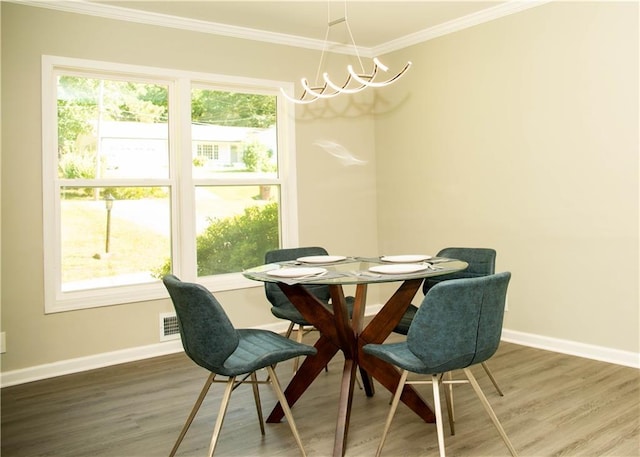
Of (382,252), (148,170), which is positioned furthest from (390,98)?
(148,170)

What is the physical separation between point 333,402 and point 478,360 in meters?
1.16

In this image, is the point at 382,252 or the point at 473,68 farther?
the point at 382,252

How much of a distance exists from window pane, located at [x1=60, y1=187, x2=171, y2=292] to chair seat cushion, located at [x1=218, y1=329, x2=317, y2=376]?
1.93m

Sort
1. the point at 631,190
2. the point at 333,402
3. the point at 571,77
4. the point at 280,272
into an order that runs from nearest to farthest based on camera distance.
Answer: the point at 280,272 → the point at 333,402 → the point at 631,190 → the point at 571,77

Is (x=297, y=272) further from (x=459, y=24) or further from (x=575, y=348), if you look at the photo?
(x=459, y=24)

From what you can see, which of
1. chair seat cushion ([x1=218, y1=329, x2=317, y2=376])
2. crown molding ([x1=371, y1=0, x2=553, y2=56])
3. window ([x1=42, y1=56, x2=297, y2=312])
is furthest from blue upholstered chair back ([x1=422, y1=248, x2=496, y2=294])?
crown molding ([x1=371, y1=0, x2=553, y2=56])

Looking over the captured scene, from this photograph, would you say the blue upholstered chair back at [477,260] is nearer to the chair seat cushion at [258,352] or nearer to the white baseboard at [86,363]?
the chair seat cushion at [258,352]

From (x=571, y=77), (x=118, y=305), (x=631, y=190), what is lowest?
(x=118, y=305)

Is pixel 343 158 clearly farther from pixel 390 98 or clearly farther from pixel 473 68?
pixel 473 68

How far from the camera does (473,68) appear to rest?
476 cm

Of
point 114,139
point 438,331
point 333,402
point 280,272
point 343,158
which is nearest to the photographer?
point 438,331

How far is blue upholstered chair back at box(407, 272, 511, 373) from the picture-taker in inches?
89.9

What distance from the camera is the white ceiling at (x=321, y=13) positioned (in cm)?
424

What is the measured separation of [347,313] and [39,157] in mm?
2485
